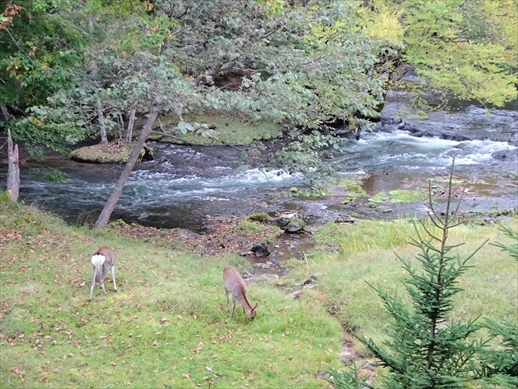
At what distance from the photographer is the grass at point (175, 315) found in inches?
260

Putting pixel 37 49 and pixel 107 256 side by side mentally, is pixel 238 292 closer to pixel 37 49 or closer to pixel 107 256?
pixel 107 256

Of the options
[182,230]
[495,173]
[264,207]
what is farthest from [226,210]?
[495,173]

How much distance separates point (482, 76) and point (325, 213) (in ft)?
35.6

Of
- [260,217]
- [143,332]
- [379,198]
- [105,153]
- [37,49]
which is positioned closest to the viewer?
[143,332]

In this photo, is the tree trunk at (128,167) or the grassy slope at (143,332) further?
the tree trunk at (128,167)

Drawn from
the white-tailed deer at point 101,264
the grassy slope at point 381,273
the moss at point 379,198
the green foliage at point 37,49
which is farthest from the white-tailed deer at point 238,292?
the moss at point 379,198

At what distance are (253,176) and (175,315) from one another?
14.0 metres

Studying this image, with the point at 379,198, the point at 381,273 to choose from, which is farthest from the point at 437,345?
the point at 379,198

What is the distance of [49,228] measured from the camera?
1188 centimetres

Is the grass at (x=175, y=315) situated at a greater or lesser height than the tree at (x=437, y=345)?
lesser

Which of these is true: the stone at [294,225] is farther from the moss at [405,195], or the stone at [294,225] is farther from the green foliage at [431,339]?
the green foliage at [431,339]

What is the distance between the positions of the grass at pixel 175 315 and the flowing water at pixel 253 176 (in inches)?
171

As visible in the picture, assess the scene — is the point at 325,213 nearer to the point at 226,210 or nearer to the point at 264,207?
the point at 264,207

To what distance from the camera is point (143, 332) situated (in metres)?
7.55
